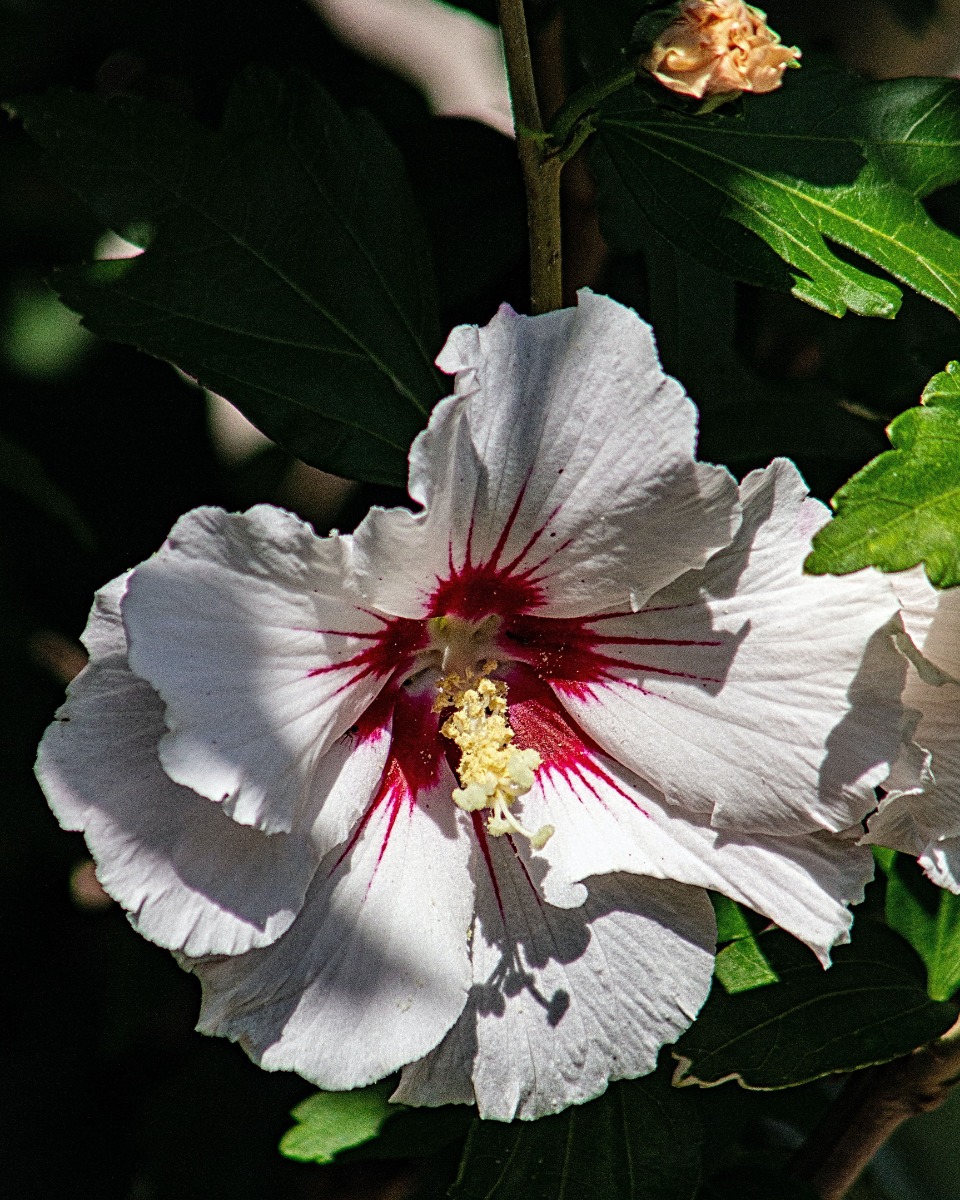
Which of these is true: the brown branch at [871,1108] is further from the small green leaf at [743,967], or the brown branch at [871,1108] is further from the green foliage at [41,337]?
the green foliage at [41,337]

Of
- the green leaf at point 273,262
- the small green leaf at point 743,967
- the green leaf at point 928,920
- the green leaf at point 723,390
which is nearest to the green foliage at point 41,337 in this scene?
the green leaf at point 273,262

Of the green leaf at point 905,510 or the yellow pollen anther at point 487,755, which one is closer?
the green leaf at point 905,510

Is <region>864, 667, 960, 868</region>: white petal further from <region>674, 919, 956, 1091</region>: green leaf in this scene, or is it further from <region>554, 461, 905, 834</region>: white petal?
<region>674, 919, 956, 1091</region>: green leaf

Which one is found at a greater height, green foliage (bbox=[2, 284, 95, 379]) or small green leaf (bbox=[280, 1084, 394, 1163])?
green foliage (bbox=[2, 284, 95, 379])

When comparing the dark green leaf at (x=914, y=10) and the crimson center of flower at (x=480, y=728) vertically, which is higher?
the dark green leaf at (x=914, y=10)

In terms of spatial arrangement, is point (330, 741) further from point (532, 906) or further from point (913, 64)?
point (913, 64)

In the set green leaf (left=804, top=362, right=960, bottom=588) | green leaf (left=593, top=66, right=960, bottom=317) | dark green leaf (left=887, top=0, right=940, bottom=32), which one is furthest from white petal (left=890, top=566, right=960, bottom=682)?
dark green leaf (left=887, top=0, right=940, bottom=32)
